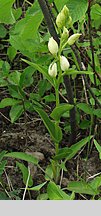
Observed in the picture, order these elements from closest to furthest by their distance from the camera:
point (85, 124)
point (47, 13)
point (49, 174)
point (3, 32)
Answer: point (47, 13), point (49, 174), point (85, 124), point (3, 32)

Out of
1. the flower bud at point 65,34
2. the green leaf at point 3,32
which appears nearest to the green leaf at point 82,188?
the flower bud at point 65,34

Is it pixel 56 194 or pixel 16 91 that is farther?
pixel 16 91

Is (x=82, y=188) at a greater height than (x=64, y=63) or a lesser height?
lesser

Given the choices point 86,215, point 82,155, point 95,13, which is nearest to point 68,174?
point 82,155

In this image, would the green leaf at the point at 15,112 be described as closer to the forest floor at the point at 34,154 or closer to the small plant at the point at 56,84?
the small plant at the point at 56,84

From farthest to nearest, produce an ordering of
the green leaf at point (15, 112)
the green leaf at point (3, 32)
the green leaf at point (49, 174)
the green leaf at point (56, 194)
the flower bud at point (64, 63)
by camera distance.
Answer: the green leaf at point (3, 32)
the green leaf at point (15, 112)
the green leaf at point (49, 174)
the flower bud at point (64, 63)
the green leaf at point (56, 194)

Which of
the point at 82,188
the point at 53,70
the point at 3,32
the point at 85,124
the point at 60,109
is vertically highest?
the point at 3,32

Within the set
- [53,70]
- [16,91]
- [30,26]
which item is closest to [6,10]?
[30,26]

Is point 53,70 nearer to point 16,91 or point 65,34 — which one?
point 65,34

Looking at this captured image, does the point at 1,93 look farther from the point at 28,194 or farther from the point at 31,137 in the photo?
the point at 28,194

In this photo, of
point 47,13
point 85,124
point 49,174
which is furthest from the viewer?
point 85,124

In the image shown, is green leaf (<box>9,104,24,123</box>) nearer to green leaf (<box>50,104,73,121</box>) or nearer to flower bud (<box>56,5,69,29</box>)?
green leaf (<box>50,104,73,121</box>)
